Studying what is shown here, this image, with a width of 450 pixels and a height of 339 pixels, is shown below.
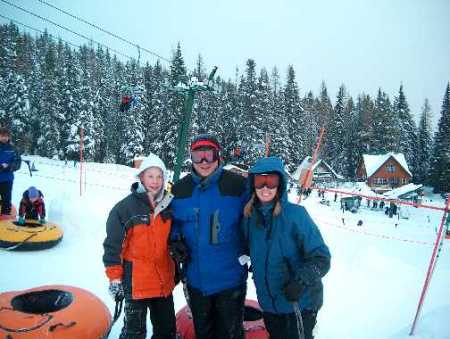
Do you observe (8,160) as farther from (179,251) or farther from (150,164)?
(179,251)

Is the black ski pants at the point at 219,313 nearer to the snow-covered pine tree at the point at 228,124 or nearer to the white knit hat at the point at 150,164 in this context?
the white knit hat at the point at 150,164

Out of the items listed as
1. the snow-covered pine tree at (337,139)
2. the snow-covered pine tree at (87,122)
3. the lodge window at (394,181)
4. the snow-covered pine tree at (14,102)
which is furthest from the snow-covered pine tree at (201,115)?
the lodge window at (394,181)

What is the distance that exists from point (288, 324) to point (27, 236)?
20.0 feet

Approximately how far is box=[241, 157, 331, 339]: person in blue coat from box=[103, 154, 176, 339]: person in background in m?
0.88

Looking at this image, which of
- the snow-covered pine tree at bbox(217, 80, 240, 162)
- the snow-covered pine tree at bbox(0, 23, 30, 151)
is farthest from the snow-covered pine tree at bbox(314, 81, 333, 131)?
the snow-covered pine tree at bbox(0, 23, 30, 151)

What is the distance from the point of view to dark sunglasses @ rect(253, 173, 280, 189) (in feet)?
9.31

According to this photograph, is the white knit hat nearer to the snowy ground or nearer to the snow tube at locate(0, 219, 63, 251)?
the snowy ground

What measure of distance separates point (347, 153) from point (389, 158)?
889 cm

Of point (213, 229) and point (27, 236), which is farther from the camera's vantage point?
point (27, 236)

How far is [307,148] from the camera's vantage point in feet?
183

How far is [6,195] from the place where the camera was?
7.79m

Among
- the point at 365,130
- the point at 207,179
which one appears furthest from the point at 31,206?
the point at 365,130

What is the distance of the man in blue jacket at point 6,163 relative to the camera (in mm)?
7285

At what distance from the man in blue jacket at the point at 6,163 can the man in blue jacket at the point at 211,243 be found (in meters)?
5.85
